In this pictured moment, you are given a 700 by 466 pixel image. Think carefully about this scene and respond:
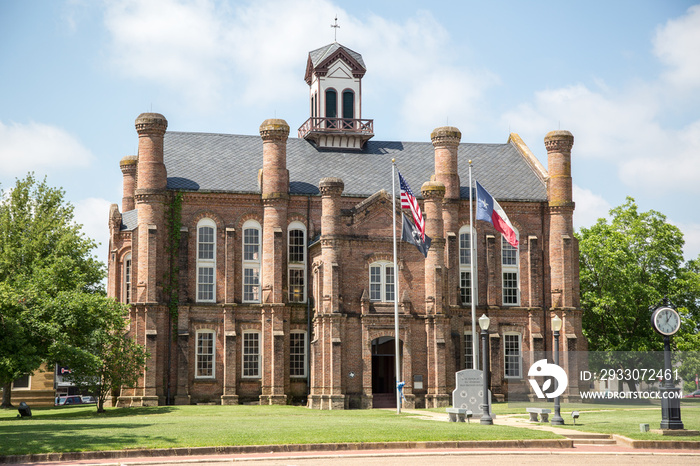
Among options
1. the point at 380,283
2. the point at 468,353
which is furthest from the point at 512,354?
the point at 380,283

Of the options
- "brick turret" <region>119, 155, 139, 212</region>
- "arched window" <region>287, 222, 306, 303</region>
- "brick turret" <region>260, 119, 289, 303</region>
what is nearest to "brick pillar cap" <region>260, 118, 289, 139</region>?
"brick turret" <region>260, 119, 289, 303</region>

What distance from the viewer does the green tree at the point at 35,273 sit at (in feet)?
131

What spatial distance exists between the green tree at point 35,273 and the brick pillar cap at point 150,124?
918cm

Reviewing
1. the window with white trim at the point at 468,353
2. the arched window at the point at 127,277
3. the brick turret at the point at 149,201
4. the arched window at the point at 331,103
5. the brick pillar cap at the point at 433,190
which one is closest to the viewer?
the brick turret at the point at 149,201

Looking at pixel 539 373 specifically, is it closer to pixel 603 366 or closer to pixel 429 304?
pixel 603 366

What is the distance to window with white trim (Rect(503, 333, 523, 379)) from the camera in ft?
171

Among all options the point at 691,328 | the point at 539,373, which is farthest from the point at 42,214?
the point at 691,328

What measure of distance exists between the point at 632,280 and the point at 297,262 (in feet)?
77.1

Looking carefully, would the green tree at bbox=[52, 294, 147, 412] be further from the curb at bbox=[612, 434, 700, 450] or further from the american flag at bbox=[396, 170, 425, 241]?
the curb at bbox=[612, 434, 700, 450]

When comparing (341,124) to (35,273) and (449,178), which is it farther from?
(35,273)

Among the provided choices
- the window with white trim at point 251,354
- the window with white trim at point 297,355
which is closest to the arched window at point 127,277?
the window with white trim at point 251,354

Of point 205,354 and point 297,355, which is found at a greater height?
point 205,354

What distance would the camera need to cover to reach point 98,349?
43.0 m

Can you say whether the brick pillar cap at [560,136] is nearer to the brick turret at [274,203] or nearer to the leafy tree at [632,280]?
the leafy tree at [632,280]
